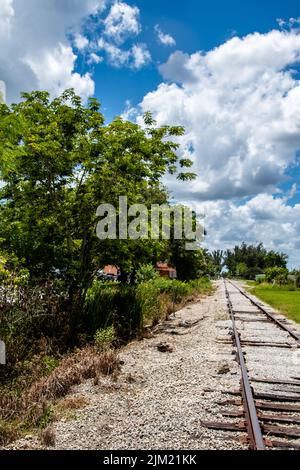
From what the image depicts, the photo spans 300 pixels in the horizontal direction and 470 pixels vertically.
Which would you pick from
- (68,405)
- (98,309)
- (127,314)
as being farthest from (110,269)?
(68,405)

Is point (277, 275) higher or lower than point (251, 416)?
higher

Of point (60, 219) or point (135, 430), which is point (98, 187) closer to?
point (60, 219)

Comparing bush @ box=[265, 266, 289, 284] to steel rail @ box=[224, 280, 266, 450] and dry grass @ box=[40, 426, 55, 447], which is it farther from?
dry grass @ box=[40, 426, 55, 447]

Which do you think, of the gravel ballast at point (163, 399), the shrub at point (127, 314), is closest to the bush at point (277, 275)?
the shrub at point (127, 314)

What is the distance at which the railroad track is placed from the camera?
17.5 feet

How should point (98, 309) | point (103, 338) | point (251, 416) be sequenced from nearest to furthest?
point (251, 416) → point (103, 338) → point (98, 309)

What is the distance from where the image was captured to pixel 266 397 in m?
6.88

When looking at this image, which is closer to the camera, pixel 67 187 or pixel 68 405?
pixel 68 405

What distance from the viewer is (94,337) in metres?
11.2

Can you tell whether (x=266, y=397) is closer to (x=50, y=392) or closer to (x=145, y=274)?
(x=50, y=392)

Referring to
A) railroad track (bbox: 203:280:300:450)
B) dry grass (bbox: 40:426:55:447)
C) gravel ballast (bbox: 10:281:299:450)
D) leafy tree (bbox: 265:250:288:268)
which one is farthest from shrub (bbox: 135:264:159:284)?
→ leafy tree (bbox: 265:250:288:268)

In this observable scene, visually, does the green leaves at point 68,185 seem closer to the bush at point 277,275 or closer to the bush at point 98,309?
the bush at point 98,309

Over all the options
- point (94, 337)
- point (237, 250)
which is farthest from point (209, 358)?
point (237, 250)

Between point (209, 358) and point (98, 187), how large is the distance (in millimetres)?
6296
